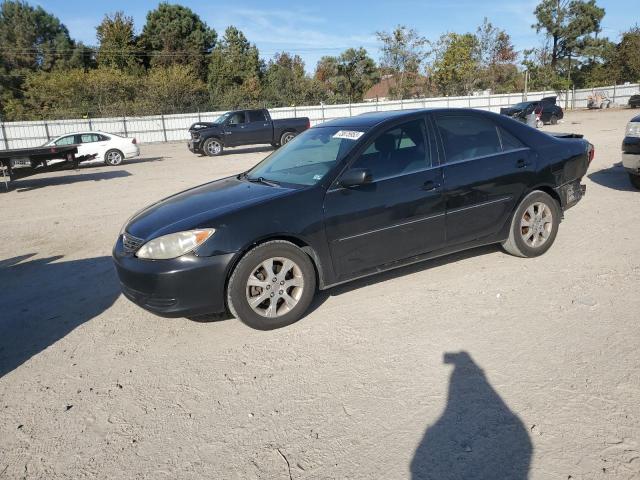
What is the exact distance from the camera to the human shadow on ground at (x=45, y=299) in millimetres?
4020

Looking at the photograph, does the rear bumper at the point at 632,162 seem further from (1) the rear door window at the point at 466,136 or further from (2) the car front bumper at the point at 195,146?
(2) the car front bumper at the point at 195,146

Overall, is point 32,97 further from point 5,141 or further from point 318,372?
point 318,372

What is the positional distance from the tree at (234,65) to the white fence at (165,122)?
41.7 ft

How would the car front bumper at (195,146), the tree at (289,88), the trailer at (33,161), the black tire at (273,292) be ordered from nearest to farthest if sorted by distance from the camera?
the black tire at (273,292) → the trailer at (33,161) → the car front bumper at (195,146) → the tree at (289,88)

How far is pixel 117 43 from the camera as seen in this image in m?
52.0

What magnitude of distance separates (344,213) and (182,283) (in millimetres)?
1387

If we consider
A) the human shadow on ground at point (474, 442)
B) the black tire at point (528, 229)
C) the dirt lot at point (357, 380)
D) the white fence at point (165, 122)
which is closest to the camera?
the human shadow on ground at point (474, 442)

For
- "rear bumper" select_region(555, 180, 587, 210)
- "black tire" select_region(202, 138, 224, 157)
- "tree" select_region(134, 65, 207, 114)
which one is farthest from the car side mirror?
"tree" select_region(134, 65, 207, 114)

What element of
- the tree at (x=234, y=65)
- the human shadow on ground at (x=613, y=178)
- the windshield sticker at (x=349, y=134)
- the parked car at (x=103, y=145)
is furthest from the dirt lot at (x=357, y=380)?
the tree at (x=234, y=65)

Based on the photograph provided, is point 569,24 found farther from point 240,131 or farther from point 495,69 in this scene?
point 240,131

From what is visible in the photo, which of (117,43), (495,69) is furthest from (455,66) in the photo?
(117,43)

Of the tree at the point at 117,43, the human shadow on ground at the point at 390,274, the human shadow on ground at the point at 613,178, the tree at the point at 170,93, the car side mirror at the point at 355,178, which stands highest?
the tree at the point at 117,43

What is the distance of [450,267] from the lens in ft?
16.6

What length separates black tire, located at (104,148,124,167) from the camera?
18997 millimetres
